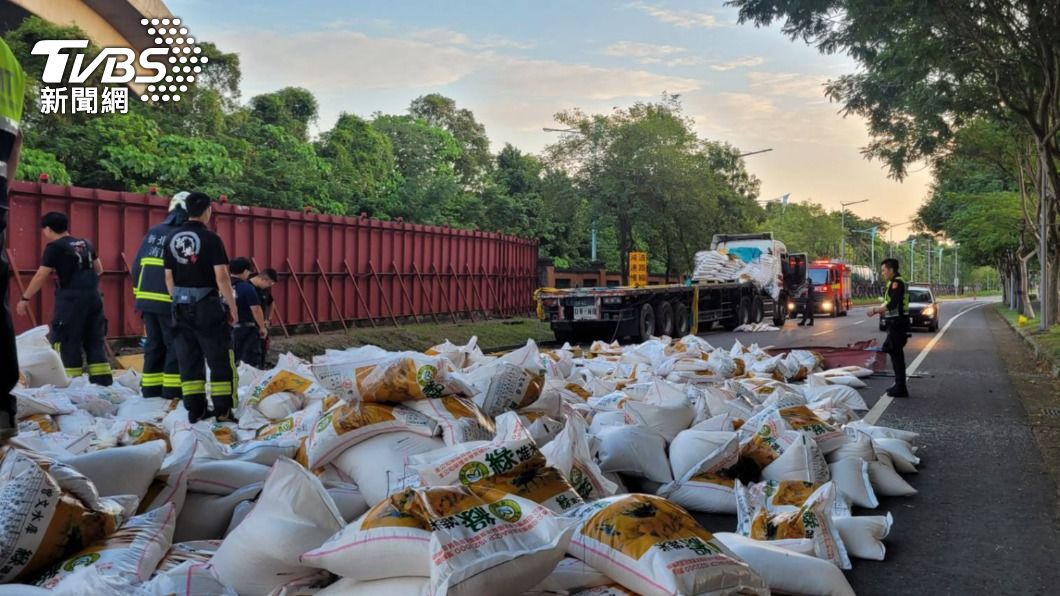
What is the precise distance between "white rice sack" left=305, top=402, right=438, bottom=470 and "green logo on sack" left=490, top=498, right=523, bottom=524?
131 centimetres

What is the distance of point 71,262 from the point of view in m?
6.65

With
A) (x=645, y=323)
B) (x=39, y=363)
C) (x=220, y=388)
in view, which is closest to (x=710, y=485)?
(x=220, y=388)

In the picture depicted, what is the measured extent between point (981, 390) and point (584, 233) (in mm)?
27224

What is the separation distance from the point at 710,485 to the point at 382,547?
7.44 feet

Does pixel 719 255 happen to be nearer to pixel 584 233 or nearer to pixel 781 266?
pixel 781 266

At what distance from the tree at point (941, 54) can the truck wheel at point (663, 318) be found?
5389 mm

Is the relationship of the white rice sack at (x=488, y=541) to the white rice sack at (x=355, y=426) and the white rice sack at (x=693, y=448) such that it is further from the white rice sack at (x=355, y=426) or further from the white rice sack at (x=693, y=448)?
the white rice sack at (x=693, y=448)

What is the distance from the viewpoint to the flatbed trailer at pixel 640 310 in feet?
54.6

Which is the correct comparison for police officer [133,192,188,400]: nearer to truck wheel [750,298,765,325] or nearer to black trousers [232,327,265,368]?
black trousers [232,327,265,368]

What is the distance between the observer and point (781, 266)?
2362cm

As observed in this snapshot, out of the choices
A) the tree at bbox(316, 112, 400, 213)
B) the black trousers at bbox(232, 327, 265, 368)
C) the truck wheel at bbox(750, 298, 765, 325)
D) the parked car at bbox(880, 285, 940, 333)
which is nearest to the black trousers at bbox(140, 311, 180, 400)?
the black trousers at bbox(232, 327, 265, 368)

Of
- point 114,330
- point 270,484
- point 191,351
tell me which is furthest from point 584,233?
point 270,484

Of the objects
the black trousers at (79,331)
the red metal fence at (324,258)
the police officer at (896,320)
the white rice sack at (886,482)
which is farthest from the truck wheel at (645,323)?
the white rice sack at (886,482)

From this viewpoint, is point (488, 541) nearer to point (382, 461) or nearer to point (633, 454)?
point (382, 461)
